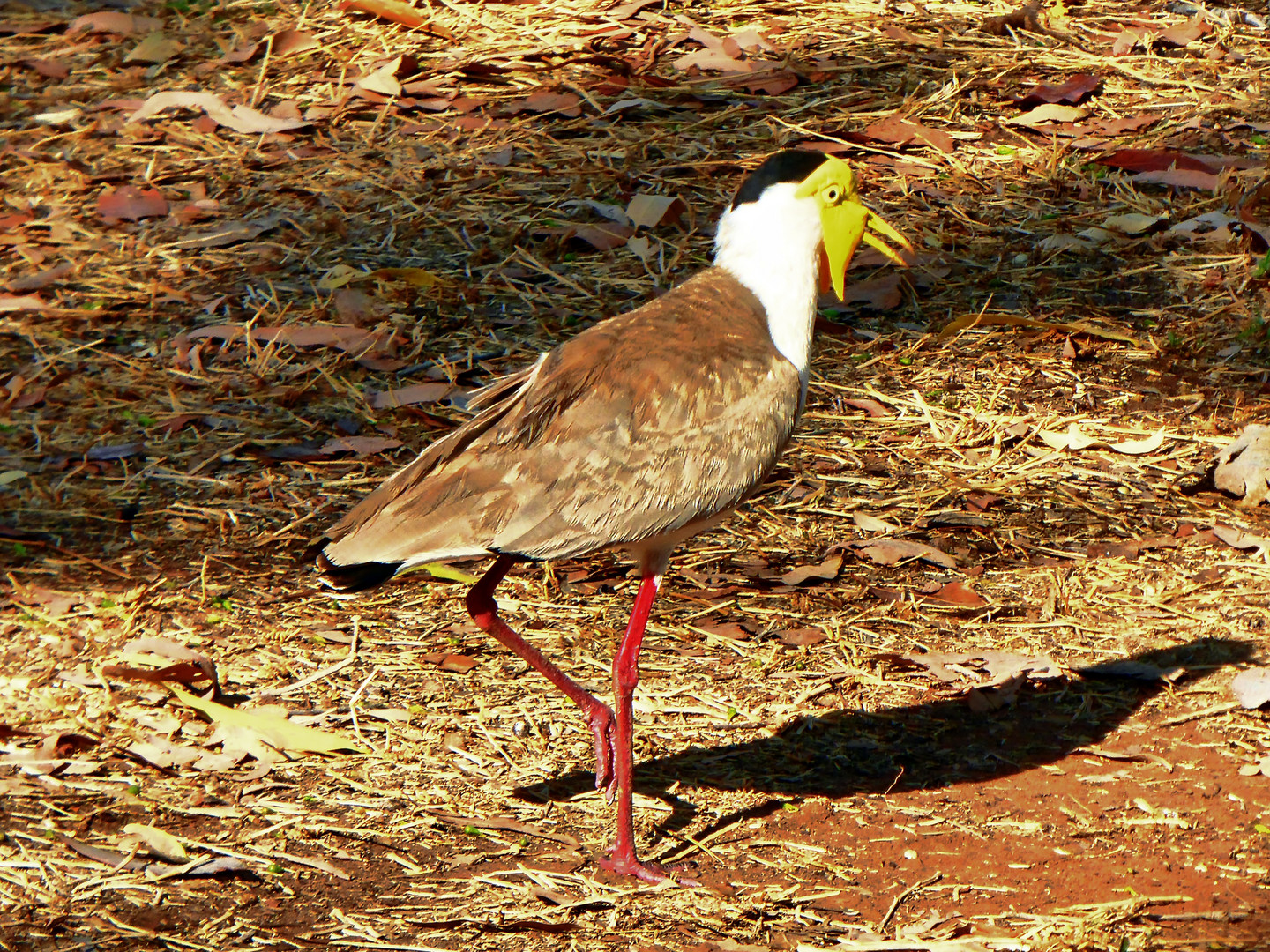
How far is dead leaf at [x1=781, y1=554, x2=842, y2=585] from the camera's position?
16.0ft

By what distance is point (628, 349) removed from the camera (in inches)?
156

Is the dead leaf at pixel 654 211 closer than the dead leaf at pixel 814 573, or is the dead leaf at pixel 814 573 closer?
the dead leaf at pixel 814 573

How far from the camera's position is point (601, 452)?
381 centimetres

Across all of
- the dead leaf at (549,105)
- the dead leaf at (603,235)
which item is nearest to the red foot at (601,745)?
the dead leaf at (603,235)

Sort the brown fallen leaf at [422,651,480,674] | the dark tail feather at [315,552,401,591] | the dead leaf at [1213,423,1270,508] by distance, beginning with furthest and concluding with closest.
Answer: the dead leaf at [1213,423,1270,508] → the brown fallen leaf at [422,651,480,674] → the dark tail feather at [315,552,401,591]

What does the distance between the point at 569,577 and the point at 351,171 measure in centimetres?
295

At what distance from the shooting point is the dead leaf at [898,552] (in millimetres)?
4965

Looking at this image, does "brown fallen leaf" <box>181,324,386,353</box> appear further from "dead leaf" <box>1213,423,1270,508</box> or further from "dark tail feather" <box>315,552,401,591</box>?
"dead leaf" <box>1213,423,1270,508</box>

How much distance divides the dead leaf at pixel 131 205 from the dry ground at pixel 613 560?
37mm

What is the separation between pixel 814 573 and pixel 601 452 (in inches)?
53.7

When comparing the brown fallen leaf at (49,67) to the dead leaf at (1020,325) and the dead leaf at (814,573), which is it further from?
the dead leaf at (814,573)

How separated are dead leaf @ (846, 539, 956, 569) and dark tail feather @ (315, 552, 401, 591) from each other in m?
1.98

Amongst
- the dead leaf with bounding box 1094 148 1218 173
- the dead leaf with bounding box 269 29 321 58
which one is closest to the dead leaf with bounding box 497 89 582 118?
the dead leaf with bounding box 269 29 321 58

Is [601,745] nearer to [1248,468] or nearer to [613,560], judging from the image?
[613,560]
